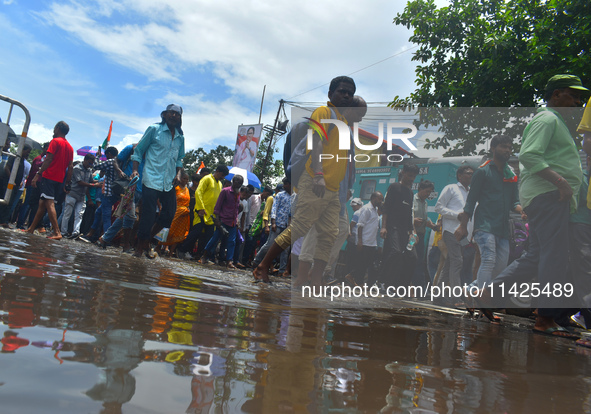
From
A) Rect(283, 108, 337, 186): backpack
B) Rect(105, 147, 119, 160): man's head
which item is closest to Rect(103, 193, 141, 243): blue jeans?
Rect(105, 147, 119, 160): man's head

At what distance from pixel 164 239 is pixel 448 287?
5.66 metres

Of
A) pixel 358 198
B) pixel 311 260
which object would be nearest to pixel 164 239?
pixel 358 198

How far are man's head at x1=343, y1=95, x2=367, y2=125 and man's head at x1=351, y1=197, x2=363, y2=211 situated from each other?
2.91m

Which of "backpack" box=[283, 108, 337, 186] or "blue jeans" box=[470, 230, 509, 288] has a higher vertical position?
"backpack" box=[283, 108, 337, 186]

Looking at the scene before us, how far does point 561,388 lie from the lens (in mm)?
1427

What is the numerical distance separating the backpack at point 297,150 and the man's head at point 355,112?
0.21 meters

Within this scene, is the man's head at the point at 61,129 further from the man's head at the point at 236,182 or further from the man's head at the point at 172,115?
the man's head at the point at 236,182

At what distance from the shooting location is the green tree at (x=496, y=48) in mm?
10203

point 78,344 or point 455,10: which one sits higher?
point 455,10

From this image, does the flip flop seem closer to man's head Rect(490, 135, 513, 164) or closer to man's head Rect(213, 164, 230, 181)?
man's head Rect(490, 135, 513, 164)

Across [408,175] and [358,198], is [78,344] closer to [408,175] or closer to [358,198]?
[408,175]

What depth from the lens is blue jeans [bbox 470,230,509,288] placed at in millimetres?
4355

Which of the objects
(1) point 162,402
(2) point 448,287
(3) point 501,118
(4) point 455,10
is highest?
(4) point 455,10

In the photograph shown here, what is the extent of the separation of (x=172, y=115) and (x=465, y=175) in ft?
11.4
